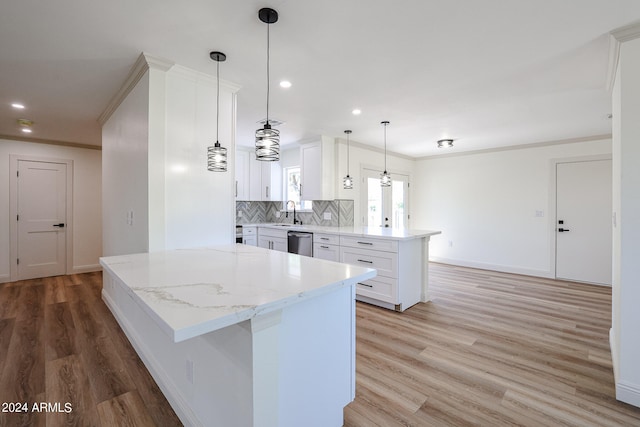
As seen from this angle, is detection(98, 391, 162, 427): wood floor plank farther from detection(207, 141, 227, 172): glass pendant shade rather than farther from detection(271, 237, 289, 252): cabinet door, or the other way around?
detection(271, 237, 289, 252): cabinet door

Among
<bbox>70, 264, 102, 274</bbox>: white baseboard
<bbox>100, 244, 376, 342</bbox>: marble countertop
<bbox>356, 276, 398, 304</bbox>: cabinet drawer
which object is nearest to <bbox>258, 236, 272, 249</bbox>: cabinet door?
<bbox>356, 276, 398, 304</bbox>: cabinet drawer

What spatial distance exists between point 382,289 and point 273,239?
220 cm

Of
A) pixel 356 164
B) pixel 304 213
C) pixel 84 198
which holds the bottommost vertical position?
pixel 304 213

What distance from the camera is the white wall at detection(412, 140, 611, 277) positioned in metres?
4.94

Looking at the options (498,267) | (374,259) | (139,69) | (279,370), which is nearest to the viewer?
(279,370)

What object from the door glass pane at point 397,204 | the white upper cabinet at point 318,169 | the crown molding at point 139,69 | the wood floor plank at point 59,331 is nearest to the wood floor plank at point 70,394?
the wood floor plank at point 59,331

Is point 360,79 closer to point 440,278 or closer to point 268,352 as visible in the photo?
point 268,352

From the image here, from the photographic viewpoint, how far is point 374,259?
3.48 meters

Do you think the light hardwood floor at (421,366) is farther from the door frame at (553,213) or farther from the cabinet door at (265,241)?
the cabinet door at (265,241)

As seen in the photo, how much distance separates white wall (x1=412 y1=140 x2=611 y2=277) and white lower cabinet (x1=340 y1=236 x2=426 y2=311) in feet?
8.90

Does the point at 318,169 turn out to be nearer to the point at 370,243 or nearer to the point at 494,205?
the point at 370,243

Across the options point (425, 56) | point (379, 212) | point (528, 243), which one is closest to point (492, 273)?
point (528, 243)

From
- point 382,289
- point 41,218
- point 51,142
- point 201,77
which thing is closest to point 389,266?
point 382,289

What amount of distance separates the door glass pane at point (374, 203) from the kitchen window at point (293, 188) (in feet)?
3.73
